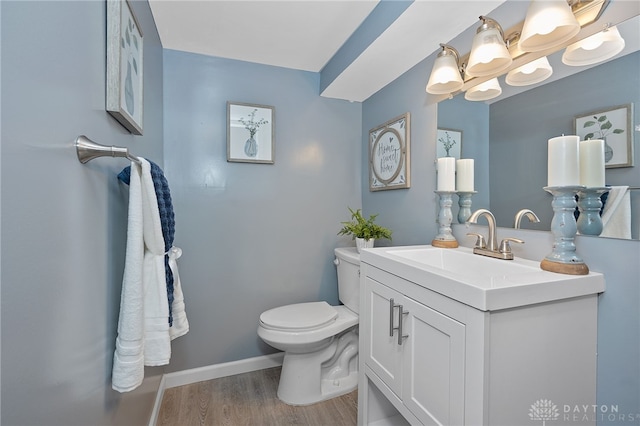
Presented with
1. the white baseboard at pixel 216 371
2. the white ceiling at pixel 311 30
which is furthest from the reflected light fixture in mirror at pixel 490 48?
the white baseboard at pixel 216 371

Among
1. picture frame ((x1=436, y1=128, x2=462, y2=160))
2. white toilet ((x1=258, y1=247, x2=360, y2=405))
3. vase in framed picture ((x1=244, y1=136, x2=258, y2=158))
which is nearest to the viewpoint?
picture frame ((x1=436, y1=128, x2=462, y2=160))

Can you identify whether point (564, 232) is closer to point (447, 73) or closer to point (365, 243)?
point (447, 73)

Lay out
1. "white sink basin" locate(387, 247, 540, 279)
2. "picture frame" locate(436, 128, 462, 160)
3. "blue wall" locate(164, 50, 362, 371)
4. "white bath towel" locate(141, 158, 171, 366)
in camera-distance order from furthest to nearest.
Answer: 1. "blue wall" locate(164, 50, 362, 371)
2. "picture frame" locate(436, 128, 462, 160)
3. "white sink basin" locate(387, 247, 540, 279)
4. "white bath towel" locate(141, 158, 171, 366)

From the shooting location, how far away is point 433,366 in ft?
2.96

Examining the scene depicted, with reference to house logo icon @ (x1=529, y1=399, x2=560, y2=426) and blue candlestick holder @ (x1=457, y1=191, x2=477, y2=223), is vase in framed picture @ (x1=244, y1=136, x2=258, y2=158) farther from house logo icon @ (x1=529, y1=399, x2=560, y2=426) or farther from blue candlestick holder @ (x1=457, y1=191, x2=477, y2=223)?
house logo icon @ (x1=529, y1=399, x2=560, y2=426)

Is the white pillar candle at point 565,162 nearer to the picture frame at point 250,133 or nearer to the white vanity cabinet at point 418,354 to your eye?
the white vanity cabinet at point 418,354

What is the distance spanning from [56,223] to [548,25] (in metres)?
1.51

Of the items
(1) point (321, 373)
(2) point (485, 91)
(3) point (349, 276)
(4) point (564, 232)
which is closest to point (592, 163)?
(4) point (564, 232)

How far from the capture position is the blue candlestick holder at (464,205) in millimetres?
1381

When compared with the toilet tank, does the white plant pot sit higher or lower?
higher

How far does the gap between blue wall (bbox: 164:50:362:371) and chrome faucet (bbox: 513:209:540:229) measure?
4.18 ft

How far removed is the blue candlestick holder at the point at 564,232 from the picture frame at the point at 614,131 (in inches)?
4.7

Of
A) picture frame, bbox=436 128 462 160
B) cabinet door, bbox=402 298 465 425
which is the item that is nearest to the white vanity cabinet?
cabinet door, bbox=402 298 465 425

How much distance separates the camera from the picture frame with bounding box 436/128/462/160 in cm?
144
